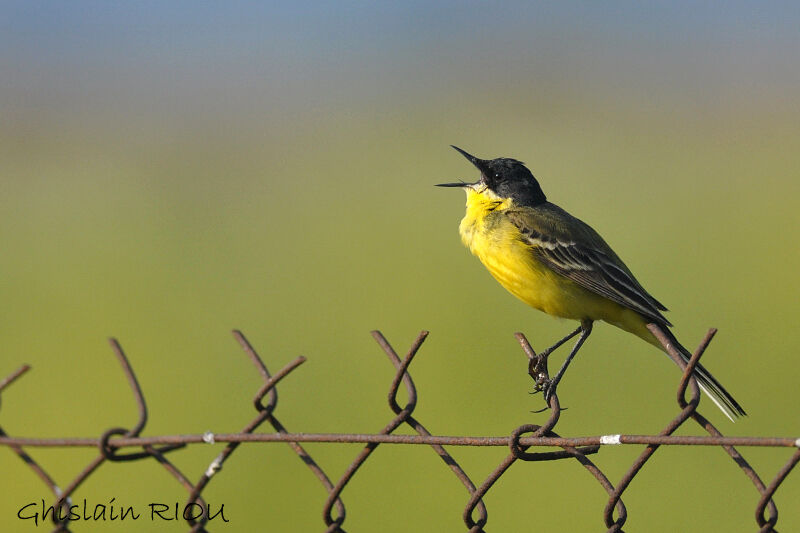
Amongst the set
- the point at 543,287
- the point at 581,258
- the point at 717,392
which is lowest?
the point at 717,392

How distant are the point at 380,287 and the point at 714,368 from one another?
4.41 m

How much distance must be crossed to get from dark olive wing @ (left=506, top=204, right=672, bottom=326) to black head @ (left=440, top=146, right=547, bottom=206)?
7.9 inches

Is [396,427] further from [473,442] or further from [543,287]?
[543,287]

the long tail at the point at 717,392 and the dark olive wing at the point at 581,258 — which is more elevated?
the dark olive wing at the point at 581,258

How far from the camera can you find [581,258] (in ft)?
17.8

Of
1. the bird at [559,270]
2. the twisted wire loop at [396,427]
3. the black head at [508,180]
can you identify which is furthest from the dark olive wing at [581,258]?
the twisted wire loop at [396,427]

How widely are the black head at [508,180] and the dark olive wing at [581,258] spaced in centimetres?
20

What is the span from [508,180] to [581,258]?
2.40ft

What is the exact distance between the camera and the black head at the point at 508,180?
19.4 ft

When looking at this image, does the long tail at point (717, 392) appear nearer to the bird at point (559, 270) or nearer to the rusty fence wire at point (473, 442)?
the rusty fence wire at point (473, 442)

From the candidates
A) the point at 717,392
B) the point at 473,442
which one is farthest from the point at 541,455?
the point at 717,392

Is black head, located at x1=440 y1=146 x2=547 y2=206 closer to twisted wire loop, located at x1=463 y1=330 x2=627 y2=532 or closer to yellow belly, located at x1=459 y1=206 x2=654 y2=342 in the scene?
yellow belly, located at x1=459 y1=206 x2=654 y2=342

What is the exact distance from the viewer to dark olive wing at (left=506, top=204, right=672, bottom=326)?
17.0 feet

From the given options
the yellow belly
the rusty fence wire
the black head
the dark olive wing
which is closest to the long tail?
the rusty fence wire
